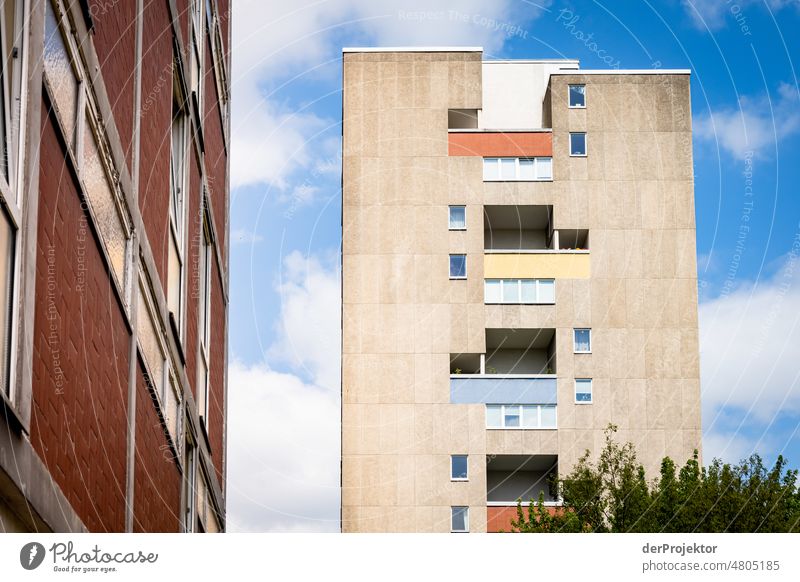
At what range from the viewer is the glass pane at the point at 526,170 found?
4231 centimetres

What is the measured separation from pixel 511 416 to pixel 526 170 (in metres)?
7.98

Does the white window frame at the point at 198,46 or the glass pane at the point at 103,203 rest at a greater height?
the white window frame at the point at 198,46

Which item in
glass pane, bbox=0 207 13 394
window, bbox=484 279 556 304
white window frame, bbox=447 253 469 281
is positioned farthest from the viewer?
white window frame, bbox=447 253 469 281

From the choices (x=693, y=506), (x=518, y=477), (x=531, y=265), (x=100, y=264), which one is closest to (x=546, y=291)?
(x=531, y=265)

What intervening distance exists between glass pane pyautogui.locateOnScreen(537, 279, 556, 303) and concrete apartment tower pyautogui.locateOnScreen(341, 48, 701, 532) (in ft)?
0.14

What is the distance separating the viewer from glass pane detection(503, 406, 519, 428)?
39656 millimetres

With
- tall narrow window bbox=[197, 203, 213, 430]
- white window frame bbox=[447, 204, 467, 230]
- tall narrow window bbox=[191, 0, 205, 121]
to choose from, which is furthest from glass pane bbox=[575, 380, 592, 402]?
tall narrow window bbox=[191, 0, 205, 121]

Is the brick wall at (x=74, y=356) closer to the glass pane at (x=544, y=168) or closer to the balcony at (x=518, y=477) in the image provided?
the balcony at (x=518, y=477)

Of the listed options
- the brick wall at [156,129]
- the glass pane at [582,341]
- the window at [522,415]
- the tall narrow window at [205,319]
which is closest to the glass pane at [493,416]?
the window at [522,415]

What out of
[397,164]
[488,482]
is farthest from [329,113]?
[488,482]

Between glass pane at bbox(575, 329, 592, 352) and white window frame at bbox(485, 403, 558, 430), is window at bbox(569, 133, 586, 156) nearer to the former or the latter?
Answer: glass pane at bbox(575, 329, 592, 352)

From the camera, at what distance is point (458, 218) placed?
1654 inches

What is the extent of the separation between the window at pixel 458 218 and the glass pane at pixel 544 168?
2.66 meters
